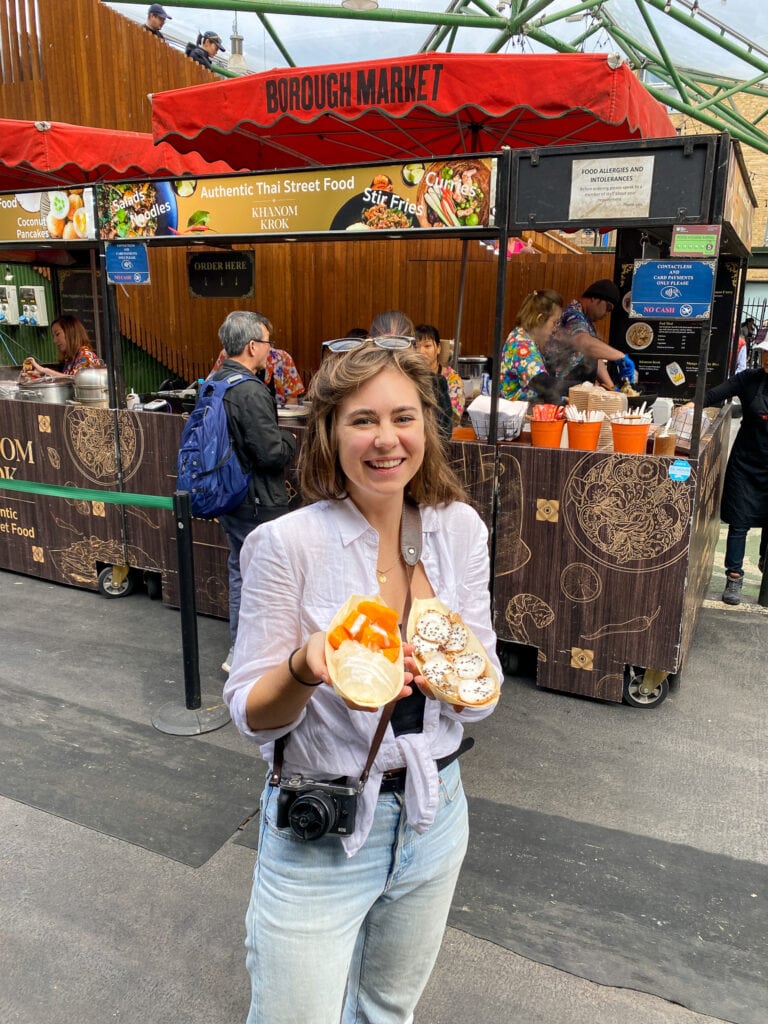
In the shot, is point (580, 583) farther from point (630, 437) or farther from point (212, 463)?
point (212, 463)

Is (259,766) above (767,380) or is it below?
below

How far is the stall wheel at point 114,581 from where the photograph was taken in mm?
5738

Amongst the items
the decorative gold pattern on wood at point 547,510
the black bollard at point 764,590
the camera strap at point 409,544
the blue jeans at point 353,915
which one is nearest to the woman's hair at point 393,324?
the decorative gold pattern on wood at point 547,510

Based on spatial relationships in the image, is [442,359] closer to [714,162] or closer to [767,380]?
[767,380]

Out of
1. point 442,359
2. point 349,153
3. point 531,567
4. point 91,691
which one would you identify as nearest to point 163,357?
point 349,153

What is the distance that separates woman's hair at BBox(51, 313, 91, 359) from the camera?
6.52m

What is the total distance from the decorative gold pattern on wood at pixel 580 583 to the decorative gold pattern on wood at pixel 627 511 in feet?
0.33

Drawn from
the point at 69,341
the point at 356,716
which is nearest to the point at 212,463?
the point at 356,716

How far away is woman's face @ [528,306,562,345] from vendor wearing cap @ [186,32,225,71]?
328 inches

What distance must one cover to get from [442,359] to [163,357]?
4.88 metres

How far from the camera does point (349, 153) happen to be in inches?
284

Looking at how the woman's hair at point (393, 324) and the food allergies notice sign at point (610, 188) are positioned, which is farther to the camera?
the woman's hair at point (393, 324)

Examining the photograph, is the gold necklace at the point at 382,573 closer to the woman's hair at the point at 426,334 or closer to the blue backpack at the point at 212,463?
the blue backpack at the point at 212,463

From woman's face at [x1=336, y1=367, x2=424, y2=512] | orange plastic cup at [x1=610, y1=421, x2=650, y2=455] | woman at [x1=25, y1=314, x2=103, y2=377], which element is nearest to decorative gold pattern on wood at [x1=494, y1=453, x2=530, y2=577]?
orange plastic cup at [x1=610, y1=421, x2=650, y2=455]
